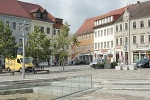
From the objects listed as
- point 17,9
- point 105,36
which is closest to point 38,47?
point 17,9

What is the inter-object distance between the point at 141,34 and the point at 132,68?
72.8 ft

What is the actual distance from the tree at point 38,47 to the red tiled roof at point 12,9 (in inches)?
740

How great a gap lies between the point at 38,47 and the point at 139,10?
104ft

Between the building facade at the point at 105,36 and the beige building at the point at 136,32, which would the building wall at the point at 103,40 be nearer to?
the building facade at the point at 105,36

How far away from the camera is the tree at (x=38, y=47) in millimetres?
33094

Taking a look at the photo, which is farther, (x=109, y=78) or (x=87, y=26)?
(x=87, y=26)

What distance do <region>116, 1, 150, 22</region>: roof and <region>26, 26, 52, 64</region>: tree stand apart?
27.6m

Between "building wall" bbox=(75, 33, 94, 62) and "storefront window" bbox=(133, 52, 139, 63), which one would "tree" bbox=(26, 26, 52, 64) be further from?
"building wall" bbox=(75, 33, 94, 62)

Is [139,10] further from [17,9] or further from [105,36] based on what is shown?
[17,9]

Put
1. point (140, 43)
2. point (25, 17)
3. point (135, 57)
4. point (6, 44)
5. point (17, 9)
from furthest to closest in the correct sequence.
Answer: point (135, 57)
point (140, 43)
point (17, 9)
point (25, 17)
point (6, 44)

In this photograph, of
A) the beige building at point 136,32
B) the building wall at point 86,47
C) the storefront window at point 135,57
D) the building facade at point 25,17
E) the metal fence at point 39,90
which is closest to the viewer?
the metal fence at point 39,90

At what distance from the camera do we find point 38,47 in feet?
111

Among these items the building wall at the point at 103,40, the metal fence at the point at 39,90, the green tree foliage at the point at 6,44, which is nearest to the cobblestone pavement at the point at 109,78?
the metal fence at the point at 39,90

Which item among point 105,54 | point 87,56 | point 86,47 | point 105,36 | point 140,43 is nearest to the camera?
point 140,43
